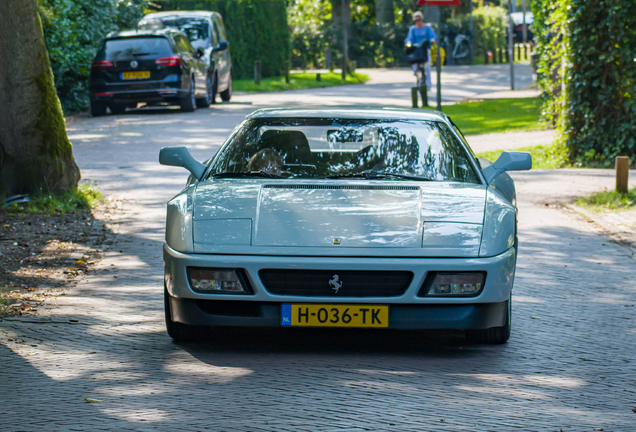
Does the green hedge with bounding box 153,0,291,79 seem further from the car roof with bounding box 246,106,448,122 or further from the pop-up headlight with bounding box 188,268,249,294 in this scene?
the pop-up headlight with bounding box 188,268,249,294

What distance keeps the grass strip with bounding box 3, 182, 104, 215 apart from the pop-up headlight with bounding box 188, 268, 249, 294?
18.2 feet

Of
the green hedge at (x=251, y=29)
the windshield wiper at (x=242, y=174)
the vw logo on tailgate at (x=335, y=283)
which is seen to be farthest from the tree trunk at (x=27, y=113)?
the green hedge at (x=251, y=29)

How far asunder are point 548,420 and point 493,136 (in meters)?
14.2

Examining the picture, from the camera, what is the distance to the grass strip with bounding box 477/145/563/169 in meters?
15.0

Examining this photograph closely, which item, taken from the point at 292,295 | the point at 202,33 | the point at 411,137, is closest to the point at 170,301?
the point at 292,295

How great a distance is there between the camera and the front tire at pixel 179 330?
5.64 m

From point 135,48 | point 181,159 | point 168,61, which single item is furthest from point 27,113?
point 135,48

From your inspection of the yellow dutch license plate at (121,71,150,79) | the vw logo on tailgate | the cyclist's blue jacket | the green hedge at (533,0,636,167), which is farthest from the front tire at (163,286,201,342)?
the cyclist's blue jacket

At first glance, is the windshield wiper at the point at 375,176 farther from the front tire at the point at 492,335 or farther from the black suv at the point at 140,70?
the black suv at the point at 140,70

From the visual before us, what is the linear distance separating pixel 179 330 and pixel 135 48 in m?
16.7

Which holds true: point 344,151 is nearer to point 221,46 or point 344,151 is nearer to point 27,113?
point 27,113

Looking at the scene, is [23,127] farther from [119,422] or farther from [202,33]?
[202,33]

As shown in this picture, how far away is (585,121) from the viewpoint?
14469mm

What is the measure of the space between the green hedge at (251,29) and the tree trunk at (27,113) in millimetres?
Answer: 26370
